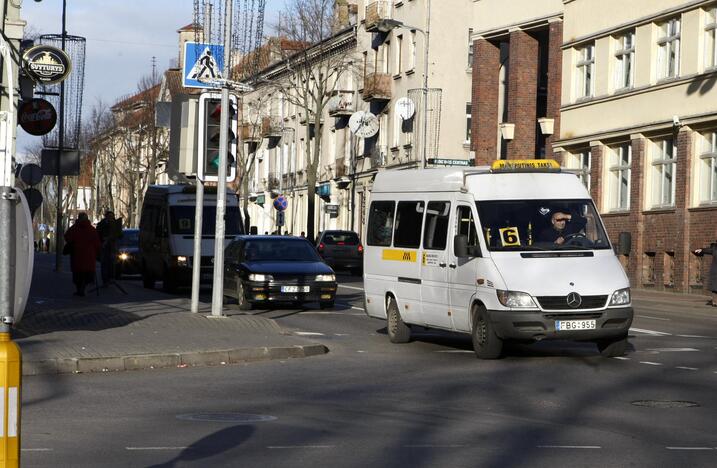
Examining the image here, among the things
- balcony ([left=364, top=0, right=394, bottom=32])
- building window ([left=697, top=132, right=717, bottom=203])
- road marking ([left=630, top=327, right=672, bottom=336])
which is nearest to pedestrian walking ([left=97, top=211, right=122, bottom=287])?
road marking ([left=630, top=327, right=672, bottom=336])

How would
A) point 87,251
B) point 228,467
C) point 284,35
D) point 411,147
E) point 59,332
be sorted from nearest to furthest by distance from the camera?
point 228,467, point 59,332, point 87,251, point 411,147, point 284,35

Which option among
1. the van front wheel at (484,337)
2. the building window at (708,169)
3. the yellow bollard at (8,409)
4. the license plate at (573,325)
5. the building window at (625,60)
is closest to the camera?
the yellow bollard at (8,409)

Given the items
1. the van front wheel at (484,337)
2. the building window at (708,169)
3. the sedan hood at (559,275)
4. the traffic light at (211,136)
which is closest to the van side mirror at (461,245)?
the sedan hood at (559,275)

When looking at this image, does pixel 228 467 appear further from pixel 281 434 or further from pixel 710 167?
pixel 710 167

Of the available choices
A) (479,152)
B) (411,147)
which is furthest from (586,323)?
(411,147)

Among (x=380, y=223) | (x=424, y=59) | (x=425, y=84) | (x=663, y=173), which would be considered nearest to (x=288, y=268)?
(x=380, y=223)

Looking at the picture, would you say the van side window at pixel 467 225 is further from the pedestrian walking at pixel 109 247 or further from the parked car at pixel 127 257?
the parked car at pixel 127 257

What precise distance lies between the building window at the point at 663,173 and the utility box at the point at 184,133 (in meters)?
21.8

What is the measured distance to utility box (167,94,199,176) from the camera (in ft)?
76.8

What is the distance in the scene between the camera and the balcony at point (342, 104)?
73438 mm

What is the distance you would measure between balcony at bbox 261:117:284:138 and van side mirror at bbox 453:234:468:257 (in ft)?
234

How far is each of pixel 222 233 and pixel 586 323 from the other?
26.5 ft

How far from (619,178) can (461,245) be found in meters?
29.6

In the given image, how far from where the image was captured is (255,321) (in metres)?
22.2
